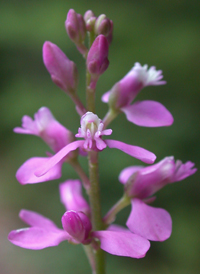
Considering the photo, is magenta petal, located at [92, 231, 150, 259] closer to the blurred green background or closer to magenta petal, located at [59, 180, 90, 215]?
magenta petal, located at [59, 180, 90, 215]

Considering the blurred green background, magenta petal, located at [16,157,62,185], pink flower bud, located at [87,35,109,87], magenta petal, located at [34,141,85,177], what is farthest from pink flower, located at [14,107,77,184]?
the blurred green background

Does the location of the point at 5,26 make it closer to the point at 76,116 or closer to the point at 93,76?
the point at 76,116

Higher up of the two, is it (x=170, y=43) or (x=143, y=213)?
(x=170, y=43)

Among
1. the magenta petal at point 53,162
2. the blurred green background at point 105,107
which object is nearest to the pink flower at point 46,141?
the magenta petal at point 53,162

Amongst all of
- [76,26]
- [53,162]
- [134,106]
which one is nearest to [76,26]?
[76,26]

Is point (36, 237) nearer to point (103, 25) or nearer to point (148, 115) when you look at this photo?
point (148, 115)

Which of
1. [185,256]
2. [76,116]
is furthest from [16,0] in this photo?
[185,256]
